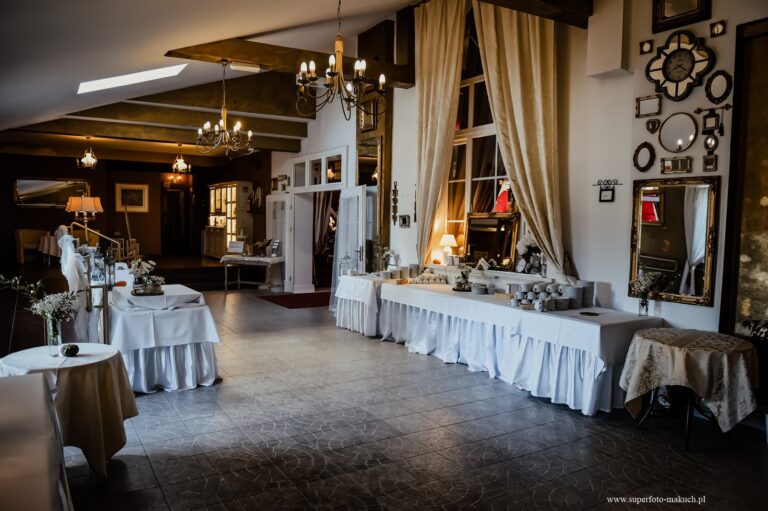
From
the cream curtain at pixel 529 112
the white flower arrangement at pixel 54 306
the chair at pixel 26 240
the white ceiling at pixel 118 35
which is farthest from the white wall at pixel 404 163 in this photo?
the chair at pixel 26 240

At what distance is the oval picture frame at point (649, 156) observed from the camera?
4.66 m

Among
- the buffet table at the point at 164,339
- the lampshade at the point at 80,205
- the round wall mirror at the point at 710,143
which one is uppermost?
the round wall mirror at the point at 710,143

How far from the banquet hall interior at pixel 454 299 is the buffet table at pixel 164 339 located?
0.07 feet

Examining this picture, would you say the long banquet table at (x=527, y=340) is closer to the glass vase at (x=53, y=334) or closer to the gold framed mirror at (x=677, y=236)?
the gold framed mirror at (x=677, y=236)

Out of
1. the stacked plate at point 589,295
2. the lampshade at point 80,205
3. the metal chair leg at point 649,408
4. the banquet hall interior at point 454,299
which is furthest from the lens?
the lampshade at point 80,205

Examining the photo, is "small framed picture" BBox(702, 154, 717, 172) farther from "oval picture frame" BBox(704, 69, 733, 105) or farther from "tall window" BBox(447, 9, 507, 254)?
"tall window" BBox(447, 9, 507, 254)

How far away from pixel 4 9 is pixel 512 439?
3938 millimetres

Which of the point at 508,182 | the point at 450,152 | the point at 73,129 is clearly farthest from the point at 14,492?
the point at 73,129

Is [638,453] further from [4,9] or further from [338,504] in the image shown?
[4,9]

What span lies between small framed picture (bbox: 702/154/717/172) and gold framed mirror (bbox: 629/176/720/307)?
0.08m

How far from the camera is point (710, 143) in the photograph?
4281 mm

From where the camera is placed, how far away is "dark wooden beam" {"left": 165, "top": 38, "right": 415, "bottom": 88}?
5.79m

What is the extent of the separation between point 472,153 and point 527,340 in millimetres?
2706

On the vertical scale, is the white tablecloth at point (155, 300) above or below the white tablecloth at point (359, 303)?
above
